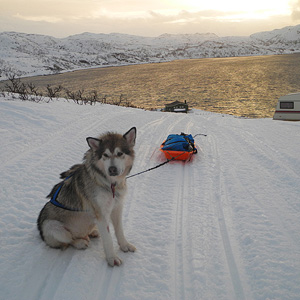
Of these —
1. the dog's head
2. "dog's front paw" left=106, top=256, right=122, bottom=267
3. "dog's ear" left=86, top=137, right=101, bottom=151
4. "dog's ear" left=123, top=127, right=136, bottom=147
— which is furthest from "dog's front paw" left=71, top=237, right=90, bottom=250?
"dog's ear" left=123, top=127, right=136, bottom=147

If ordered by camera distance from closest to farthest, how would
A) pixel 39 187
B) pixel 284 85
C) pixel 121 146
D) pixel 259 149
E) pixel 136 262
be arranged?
pixel 121 146 → pixel 136 262 → pixel 39 187 → pixel 259 149 → pixel 284 85

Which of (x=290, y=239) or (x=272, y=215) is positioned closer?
(x=290, y=239)

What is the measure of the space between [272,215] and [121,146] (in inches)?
137

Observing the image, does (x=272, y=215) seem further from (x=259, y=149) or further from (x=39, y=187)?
(x=39, y=187)

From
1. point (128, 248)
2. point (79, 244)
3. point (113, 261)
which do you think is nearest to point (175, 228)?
point (128, 248)

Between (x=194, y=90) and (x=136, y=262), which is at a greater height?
(x=194, y=90)

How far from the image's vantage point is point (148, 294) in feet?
9.72

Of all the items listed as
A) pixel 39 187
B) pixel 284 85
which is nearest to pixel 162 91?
pixel 284 85

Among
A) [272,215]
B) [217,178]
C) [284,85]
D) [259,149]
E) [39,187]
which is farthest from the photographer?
[284,85]

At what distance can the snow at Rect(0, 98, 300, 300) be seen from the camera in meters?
3.05

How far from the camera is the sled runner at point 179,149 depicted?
7246 mm

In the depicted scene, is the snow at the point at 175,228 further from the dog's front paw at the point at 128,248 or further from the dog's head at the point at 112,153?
the dog's head at the point at 112,153

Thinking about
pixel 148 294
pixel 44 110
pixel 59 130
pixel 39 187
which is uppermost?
pixel 44 110

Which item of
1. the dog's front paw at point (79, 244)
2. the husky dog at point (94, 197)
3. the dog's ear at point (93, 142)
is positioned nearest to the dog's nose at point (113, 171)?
the husky dog at point (94, 197)
